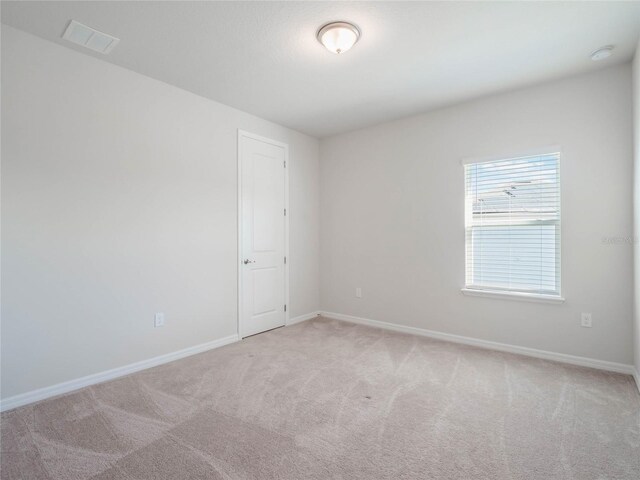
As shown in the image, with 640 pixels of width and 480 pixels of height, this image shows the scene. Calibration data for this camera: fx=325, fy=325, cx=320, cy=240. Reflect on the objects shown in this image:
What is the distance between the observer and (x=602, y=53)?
262cm

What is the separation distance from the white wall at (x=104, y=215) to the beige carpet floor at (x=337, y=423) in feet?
1.29

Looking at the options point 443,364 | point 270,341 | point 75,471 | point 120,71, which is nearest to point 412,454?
point 443,364

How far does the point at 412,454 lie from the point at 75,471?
71.0 inches

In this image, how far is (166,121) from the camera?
3.20m

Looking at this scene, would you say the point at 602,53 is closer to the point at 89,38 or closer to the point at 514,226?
the point at 514,226

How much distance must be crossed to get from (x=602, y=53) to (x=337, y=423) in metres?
3.50

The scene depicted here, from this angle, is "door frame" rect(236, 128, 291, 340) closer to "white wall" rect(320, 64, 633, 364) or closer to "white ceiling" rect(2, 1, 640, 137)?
"white ceiling" rect(2, 1, 640, 137)

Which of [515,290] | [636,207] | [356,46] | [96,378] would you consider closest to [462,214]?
[515,290]

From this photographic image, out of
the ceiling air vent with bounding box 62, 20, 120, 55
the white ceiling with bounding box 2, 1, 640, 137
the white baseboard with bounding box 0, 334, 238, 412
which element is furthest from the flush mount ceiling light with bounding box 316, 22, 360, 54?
the white baseboard with bounding box 0, 334, 238, 412

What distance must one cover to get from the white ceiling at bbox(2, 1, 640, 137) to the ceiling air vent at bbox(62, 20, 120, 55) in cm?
5

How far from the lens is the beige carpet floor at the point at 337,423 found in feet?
5.64

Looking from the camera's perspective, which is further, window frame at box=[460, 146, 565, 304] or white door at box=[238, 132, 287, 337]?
white door at box=[238, 132, 287, 337]

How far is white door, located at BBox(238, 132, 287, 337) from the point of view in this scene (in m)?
3.95

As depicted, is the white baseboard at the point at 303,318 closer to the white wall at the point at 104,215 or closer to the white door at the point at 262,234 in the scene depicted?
the white door at the point at 262,234
